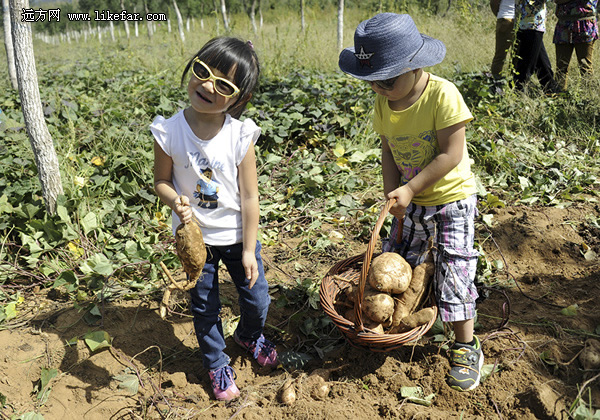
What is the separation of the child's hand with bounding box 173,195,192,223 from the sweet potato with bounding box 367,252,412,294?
87 centimetres

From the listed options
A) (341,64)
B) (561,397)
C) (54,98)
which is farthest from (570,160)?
(54,98)

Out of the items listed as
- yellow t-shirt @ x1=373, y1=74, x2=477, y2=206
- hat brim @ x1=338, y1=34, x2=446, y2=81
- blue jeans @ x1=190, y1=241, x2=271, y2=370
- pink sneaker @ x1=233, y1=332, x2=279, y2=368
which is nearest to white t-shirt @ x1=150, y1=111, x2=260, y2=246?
Result: blue jeans @ x1=190, y1=241, x2=271, y2=370

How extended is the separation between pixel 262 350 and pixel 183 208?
0.99 m

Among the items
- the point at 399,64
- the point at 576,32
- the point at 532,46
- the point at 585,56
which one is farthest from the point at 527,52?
the point at 399,64

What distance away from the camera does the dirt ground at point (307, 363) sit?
201cm

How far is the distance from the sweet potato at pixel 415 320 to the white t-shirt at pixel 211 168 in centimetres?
85

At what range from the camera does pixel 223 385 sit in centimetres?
215

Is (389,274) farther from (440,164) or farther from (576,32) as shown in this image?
(576,32)

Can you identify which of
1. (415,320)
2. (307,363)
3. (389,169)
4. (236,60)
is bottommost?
(307,363)

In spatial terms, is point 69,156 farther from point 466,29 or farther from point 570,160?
point 466,29

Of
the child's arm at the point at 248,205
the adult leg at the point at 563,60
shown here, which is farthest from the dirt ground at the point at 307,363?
the adult leg at the point at 563,60

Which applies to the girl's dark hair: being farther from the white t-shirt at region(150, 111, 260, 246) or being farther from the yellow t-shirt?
the yellow t-shirt

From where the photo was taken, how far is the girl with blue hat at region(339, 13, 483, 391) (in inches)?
70.5

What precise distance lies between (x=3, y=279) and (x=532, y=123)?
4978 millimetres
